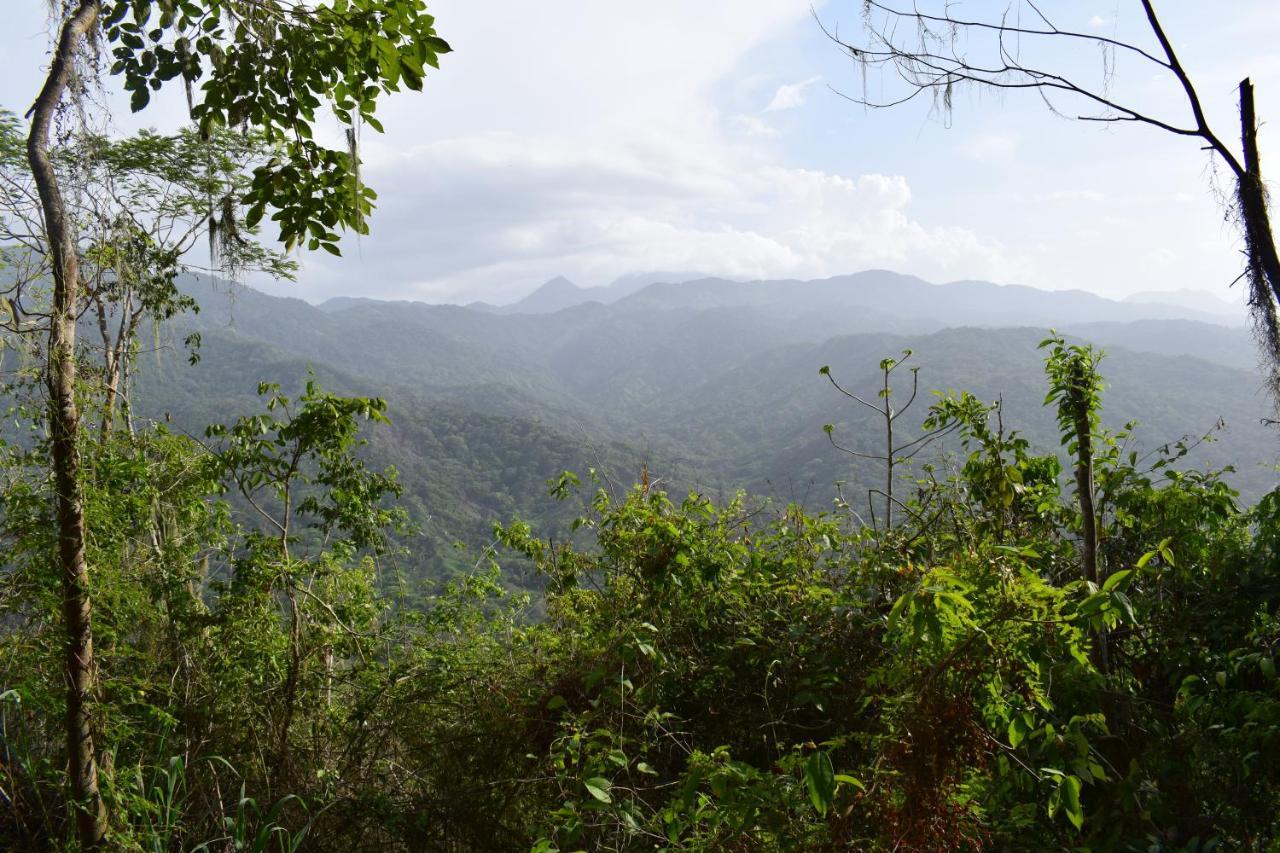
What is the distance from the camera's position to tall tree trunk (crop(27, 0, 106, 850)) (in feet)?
7.73

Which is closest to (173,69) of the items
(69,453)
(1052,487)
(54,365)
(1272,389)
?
(54,365)

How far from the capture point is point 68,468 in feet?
7.89

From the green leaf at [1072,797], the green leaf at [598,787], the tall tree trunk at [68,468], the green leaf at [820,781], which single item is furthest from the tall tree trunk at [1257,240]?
the tall tree trunk at [68,468]

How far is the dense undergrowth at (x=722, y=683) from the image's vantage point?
72.0 inches

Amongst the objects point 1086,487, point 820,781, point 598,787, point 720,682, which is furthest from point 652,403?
point 820,781

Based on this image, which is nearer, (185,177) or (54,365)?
(54,365)

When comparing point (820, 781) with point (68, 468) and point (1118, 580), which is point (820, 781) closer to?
point (1118, 580)

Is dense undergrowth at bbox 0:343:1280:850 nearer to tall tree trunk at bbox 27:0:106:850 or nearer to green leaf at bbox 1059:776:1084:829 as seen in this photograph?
green leaf at bbox 1059:776:1084:829

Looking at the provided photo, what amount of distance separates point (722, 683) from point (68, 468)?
247 centimetres

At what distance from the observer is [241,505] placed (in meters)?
39.6

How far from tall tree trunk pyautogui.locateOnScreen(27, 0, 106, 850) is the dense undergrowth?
17 cm

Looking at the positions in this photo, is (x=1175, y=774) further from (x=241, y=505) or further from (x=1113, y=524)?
(x=241, y=505)

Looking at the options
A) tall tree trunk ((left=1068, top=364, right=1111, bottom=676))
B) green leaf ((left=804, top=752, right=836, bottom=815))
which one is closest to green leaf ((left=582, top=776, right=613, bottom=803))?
green leaf ((left=804, top=752, right=836, bottom=815))

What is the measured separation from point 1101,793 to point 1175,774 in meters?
0.31
